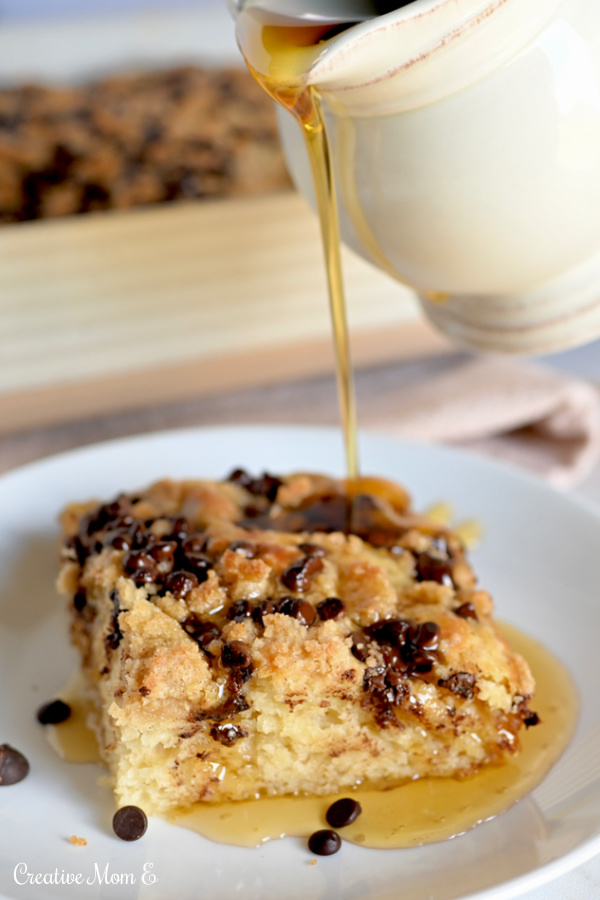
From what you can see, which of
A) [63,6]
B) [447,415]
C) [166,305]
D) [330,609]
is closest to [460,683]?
[330,609]

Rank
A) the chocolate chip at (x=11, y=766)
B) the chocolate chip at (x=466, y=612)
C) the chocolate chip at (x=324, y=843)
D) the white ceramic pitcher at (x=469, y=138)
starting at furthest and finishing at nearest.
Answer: the chocolate chip at (x=466, y=612) → the chocolate chip at (x=11, y=766) → the chocolate chip at (x=324, y=843) → the white ceramic pitcher at (x=469, y=138)

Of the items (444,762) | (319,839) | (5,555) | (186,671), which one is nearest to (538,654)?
(444,762)

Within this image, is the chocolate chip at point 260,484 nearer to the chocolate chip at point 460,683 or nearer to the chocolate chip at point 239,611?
the chocolate chip at point 239,611

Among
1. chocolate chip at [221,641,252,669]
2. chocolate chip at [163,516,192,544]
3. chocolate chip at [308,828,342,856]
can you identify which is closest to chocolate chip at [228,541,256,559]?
chocolate chip at [163,516,192,544]

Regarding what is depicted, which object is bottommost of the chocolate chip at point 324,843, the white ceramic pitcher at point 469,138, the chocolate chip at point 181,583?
the chocolate chip at point 324,843

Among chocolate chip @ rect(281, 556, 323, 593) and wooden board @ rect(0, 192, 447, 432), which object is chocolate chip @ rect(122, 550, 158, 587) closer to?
chocolate chip @ rect(281, 556, 323, 593)

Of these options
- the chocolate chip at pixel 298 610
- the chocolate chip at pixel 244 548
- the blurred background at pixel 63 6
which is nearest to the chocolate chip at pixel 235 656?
the chocolate chip at pixel 298 610

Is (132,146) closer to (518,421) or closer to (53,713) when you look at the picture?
(518,421)
